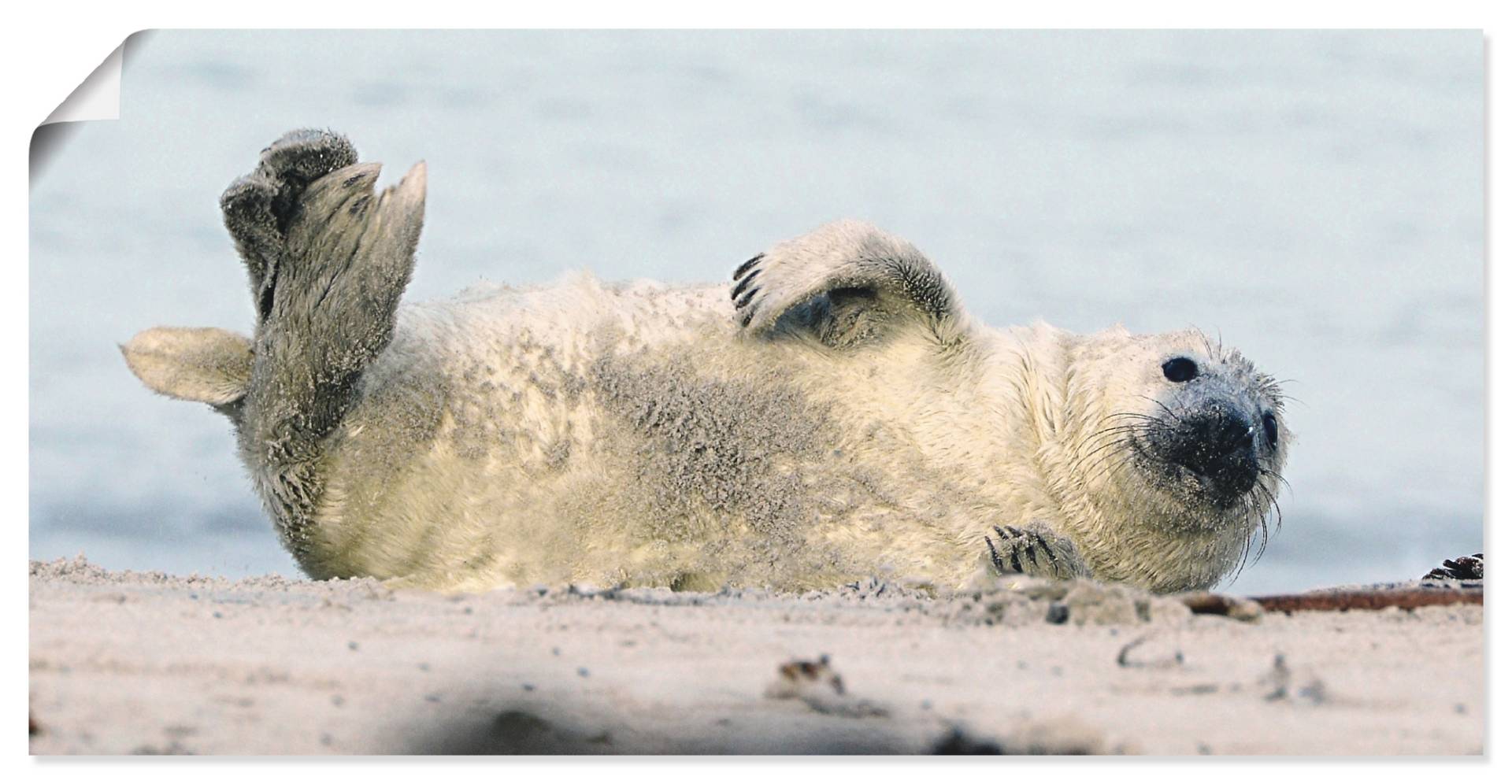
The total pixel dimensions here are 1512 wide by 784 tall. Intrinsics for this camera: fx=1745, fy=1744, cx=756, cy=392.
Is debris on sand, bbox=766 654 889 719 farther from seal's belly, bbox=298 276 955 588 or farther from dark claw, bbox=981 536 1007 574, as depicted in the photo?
seal's belly, bbox=298 276 955 588

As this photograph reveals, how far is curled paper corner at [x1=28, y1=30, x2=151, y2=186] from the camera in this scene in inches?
179

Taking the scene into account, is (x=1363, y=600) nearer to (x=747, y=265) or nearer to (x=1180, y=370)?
(x=1180, y=370)

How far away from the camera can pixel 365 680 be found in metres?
3.39

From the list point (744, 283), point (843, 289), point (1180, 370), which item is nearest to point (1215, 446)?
point (1180, 370)

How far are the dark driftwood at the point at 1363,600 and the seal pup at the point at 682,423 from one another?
2.52 feet

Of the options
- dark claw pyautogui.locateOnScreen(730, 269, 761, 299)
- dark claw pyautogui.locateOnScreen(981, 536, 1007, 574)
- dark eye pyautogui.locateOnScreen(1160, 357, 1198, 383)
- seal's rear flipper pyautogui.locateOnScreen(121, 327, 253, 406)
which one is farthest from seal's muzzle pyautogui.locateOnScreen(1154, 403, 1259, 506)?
seal's rear flipper pyautogui.locateOnScreen(121, 327, 253, 406)

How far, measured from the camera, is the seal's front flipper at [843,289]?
5.17m

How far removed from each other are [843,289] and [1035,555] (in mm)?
1032

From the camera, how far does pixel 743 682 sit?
342 centimetres

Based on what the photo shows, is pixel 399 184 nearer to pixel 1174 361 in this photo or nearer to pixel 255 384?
pixel 255 384

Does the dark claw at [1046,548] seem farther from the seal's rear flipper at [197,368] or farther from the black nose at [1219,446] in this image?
the seal's rear flipper at [197,368]

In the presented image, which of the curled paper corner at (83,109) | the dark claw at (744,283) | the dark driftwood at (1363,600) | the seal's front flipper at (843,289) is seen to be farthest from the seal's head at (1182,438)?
the curled paper corner at (83,109)

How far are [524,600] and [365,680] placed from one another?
2.97ft

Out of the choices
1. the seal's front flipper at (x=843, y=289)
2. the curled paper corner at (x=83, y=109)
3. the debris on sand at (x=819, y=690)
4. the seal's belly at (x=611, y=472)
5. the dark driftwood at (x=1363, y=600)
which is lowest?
the debris on sand at (x=819, y=690)
